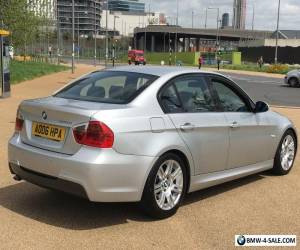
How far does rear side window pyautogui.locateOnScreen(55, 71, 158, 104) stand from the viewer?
556 centimetres

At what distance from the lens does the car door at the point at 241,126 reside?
251 inches

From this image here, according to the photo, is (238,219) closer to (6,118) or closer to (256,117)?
(256,117)

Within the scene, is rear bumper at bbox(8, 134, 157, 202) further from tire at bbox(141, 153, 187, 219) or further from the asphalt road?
the asphalt road

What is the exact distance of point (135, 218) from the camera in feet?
17.9

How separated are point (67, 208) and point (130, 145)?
1176mm

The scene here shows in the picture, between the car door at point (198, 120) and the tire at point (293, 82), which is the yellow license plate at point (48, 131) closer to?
the car door at point (198, 120)

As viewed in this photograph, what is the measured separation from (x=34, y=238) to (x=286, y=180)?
12.6 feet

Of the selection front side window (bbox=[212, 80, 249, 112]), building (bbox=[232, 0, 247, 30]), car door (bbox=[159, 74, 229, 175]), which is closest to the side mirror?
front side window (bbox=[212, 80, 249, 112])

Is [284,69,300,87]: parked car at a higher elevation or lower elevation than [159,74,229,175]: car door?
lower

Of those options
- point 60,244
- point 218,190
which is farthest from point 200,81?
point 60,244

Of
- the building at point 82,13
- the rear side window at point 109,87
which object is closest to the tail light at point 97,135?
the rear side window at point 109,87

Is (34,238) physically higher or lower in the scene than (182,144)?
lower

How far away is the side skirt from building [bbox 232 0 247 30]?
120m

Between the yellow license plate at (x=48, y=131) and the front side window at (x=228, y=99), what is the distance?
2025 mm
